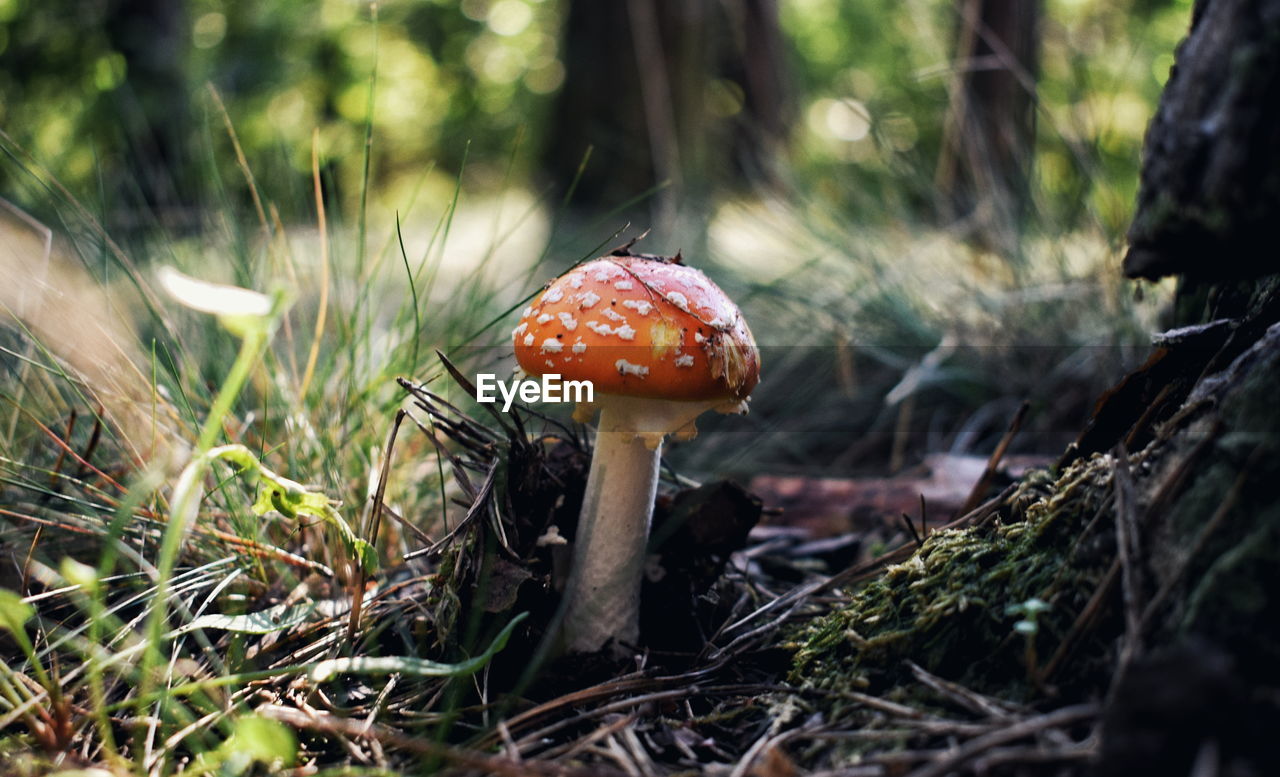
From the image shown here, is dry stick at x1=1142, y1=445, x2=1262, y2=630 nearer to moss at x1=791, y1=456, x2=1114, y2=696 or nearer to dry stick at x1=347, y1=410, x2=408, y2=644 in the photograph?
moss at x1=791, y1=456, x2=1114, y2=696

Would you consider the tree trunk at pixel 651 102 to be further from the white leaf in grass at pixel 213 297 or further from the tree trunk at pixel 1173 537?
the white leaf in grass at pixel 213 297

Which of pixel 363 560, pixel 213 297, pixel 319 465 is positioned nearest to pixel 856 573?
pixel 363 560

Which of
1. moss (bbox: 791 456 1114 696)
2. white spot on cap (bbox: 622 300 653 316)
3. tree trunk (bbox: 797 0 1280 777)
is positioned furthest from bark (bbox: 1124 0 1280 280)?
white spot on cap (bbox: 622 300 653 316)

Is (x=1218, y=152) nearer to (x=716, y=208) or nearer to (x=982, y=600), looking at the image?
(x=982, y=600)

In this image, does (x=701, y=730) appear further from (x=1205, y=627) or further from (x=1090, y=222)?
(x=1090, y=222)

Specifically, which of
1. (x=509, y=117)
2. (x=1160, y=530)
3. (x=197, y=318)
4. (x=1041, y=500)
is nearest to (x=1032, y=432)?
(x=1041, y=500)

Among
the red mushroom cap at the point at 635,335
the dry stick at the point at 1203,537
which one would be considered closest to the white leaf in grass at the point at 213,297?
the red mushroom cap at the point at 635,335
